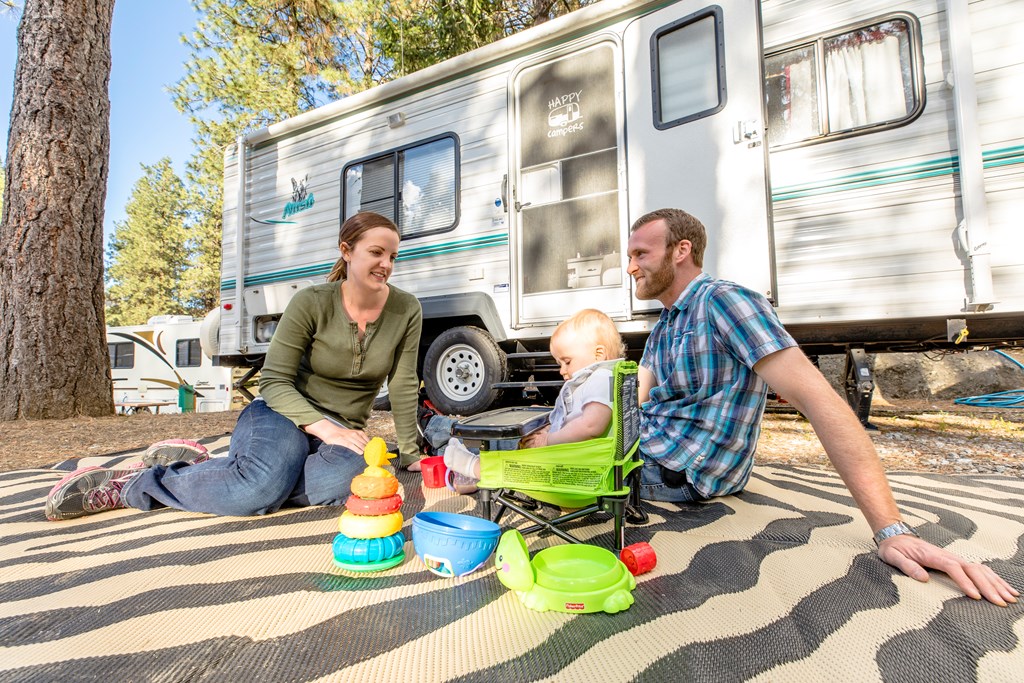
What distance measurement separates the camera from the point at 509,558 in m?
1.29

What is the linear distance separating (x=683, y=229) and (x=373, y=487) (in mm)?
1391

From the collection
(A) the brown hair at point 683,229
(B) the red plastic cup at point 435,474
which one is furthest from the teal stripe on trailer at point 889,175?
(B) the red plastic cup at point 435,474

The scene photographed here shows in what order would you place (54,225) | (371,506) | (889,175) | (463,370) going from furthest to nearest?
1. (54,225)
2. (463,370)
3. (889,175)
4. (371,506)

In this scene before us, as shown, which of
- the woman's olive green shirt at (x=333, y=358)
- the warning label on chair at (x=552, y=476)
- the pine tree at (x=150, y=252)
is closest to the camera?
the warning label on chair at (x=552, y=476)

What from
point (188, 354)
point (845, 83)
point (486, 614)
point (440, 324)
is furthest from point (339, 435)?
point (188, 354)

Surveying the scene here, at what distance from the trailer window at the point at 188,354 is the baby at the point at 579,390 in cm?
1461

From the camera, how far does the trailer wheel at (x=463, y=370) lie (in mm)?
4520

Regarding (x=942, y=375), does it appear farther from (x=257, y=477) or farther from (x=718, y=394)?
(x=257, y=477)

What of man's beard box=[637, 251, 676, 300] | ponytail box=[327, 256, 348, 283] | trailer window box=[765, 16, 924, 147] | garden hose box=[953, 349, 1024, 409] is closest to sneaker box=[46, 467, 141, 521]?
ponytail box=[327, 256, 348, 283]

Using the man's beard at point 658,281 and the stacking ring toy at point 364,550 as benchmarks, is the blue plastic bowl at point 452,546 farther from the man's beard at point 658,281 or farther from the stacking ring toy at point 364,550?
the man's beard at point 658,281

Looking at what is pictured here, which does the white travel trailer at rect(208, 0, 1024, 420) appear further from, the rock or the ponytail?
the rock

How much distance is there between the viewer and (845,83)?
3453mm

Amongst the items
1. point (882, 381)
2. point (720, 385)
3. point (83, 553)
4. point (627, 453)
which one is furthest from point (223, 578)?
point (882, 381)

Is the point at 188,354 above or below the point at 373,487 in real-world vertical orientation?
above
